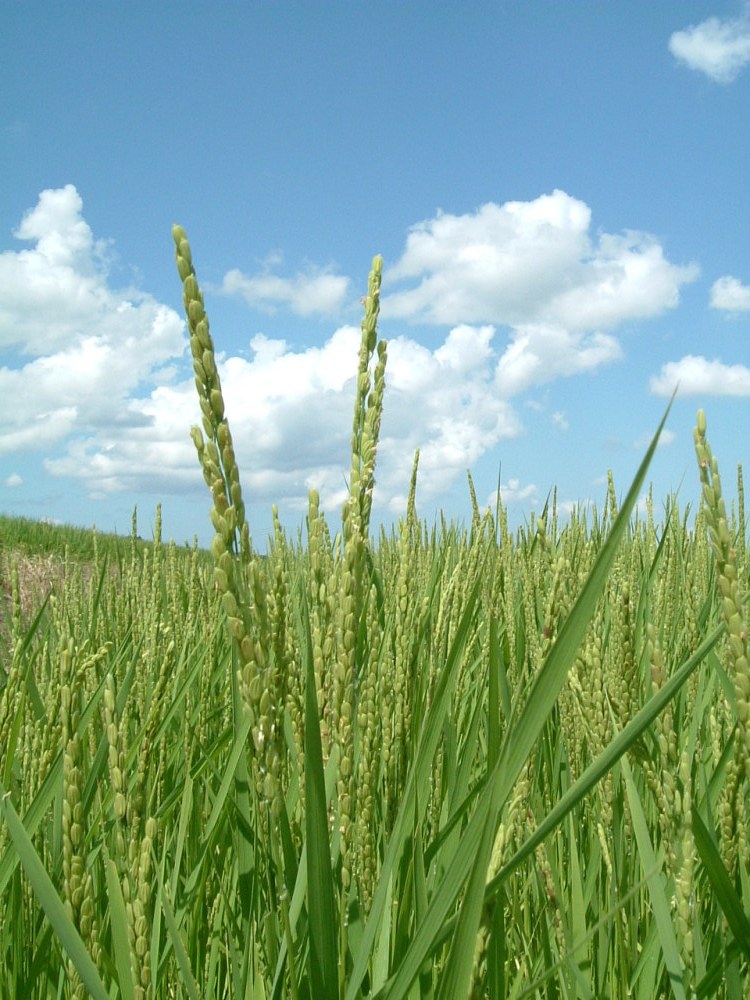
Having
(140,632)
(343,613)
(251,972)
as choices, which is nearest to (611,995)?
(251,972)

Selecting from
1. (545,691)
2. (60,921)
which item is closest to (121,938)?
(60,921)

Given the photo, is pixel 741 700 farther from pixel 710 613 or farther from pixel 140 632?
pixel 710 613

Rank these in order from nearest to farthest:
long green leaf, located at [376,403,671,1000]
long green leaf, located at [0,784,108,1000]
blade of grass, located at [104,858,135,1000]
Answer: long green leaf, located at [376,403,671,1000], long green leaf, located at [0,784,108,1000], blade of grass, located at [104,858,135,1000]

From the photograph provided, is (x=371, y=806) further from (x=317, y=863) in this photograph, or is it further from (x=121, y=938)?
(x=121, y=938)

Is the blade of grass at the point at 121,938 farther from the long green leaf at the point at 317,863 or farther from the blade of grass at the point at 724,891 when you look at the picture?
the blade of grass at the point at 724,891

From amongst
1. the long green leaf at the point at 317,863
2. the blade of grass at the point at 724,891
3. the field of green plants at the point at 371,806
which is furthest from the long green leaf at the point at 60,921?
the blade of grass at the point at 724,891

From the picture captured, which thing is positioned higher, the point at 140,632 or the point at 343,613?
the point at 343,613

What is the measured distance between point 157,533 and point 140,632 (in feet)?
1.06

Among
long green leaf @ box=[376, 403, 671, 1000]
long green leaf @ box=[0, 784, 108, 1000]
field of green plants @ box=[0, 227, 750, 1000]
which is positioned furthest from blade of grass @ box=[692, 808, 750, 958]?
long green leaf @ box=[0, 784, 108, 1000]

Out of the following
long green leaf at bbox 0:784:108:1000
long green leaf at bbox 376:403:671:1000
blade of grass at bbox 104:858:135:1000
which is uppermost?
long green leaf at bbox 376:403:671:1000

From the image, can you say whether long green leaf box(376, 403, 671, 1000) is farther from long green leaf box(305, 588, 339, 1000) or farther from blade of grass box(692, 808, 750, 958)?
blade of grass box(692, 808, 750, 958)

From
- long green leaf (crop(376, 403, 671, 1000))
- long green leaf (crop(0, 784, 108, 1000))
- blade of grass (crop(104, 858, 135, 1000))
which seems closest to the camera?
long green leaf (crop(376, 403, 671, 1000))

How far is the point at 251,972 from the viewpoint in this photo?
37.5 inches

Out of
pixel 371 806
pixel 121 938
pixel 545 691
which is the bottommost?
pixel 121 938
